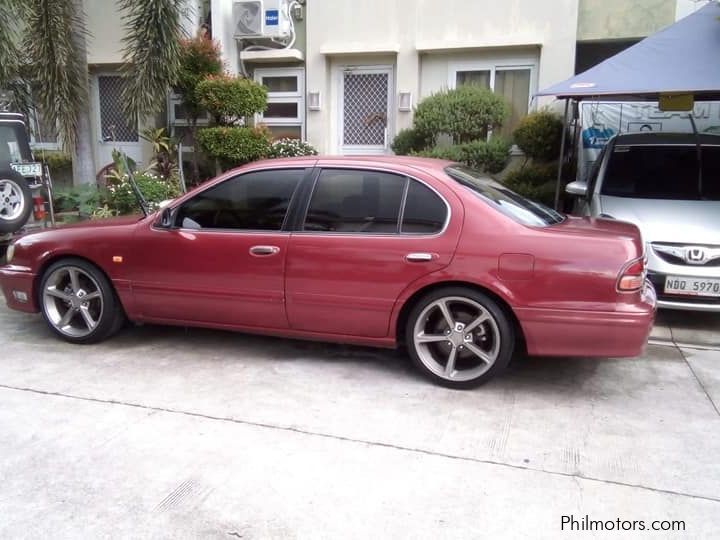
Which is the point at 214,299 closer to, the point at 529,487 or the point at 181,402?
the point at 181,402

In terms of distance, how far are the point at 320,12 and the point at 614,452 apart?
29.3ft

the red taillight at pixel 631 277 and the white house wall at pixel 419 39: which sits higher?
the white house wall at pixel 419 39

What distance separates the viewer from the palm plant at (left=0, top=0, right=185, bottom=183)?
902 cm

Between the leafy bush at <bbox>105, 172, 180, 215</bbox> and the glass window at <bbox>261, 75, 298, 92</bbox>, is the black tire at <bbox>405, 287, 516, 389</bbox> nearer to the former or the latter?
the leafy bush at <bbox>105, 172, 180, 215</bbox>

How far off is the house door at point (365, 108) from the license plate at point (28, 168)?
4.94 metres

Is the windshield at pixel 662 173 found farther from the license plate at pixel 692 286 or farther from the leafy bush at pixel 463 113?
the leafy bush at pixel 463 113

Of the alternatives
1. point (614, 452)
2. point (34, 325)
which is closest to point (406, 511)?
point (614, 452)

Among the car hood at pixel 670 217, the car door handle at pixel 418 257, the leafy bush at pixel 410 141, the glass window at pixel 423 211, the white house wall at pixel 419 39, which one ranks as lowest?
the car door handle at pixel 418 257

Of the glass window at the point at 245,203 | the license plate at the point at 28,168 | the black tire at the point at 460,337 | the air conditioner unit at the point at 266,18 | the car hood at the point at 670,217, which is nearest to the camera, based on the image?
the black tire at the point at 460,337

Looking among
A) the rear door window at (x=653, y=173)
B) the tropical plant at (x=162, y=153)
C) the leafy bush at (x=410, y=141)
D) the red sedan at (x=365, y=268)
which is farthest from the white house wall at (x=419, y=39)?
the red sedan at (x=365, y=268)

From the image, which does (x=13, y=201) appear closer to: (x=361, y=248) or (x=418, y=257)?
(x=361, y=248)

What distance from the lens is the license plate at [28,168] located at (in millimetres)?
A: 7344

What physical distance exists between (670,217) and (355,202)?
3.16m

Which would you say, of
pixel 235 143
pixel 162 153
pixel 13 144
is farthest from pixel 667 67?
pixel 162 153
